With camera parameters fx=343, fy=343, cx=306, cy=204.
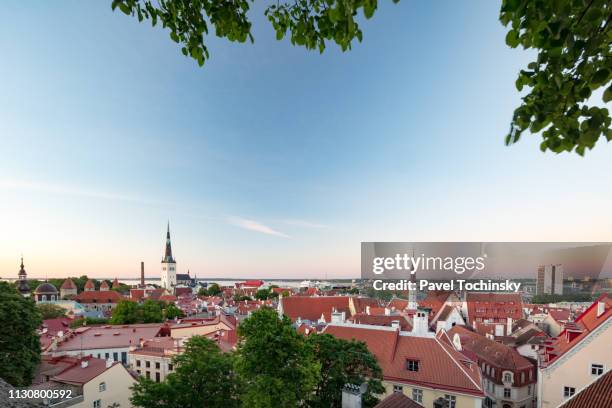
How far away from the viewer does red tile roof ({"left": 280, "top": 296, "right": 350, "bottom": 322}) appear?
51062 millimetres

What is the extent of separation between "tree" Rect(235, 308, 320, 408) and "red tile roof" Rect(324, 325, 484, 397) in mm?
6712

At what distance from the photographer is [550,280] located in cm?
9231

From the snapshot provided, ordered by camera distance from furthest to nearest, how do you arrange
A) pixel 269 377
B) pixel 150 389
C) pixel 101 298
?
pixel 101 298
pixel 150 389
pixel 269 377

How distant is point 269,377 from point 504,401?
2266cm

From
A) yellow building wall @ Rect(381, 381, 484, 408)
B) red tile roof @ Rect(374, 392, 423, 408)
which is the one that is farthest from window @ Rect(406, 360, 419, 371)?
red tile roof @ Rect(374, 392, 423, 408)

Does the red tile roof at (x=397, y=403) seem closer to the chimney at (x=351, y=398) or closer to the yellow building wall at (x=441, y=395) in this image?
the chimney at (x=351, y=398)

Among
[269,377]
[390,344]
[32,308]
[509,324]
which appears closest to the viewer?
[269,377]

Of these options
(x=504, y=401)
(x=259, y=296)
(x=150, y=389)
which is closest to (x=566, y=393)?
(x=504, y=401)

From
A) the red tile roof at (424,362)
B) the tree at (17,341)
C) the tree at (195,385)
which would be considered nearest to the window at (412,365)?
the red tile roof at (424,362)

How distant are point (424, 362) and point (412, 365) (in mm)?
701

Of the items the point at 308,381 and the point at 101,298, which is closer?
the point at 308,381

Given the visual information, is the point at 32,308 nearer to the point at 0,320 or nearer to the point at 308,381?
the point at 0,320

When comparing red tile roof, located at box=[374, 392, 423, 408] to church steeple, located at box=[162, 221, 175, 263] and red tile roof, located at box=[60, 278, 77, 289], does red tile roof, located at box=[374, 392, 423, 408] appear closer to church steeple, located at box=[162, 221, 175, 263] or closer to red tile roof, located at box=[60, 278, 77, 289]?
red tile roof, located at box=[60, 278, 77, 289]

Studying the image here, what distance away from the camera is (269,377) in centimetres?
1295
